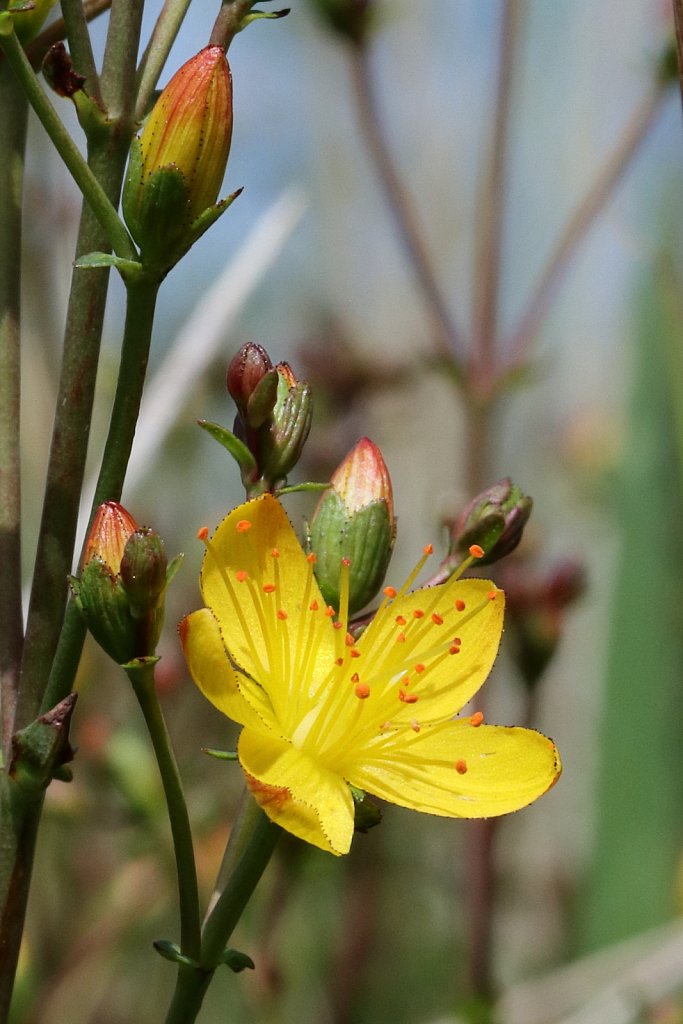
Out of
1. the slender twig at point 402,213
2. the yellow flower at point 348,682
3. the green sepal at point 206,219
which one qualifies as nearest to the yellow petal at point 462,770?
the yellow flower at point 348,682

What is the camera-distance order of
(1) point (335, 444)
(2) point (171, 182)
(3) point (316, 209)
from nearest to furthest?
(2) point (171, 182) < (1) point (335, 444) < (3) point (316, 209)

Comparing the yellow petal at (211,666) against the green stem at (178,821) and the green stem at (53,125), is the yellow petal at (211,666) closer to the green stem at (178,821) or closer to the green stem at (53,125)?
the green stem at (178,821)

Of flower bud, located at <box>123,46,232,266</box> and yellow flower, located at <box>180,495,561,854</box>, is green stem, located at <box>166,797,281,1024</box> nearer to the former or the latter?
yellow flower, located at <box>180,495,561,854</box>

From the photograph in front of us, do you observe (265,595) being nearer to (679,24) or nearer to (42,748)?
(42,748)

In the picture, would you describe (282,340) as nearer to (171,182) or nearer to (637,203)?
(637,203)

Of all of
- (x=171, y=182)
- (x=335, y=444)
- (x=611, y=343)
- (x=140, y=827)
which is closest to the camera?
(x=171, y=182)

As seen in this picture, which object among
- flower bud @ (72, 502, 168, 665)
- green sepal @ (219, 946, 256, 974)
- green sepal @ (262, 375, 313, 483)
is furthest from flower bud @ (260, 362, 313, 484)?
green sepal @ (219, 946, 256, 974)

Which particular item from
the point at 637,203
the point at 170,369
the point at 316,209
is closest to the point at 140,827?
the point at 170,369
